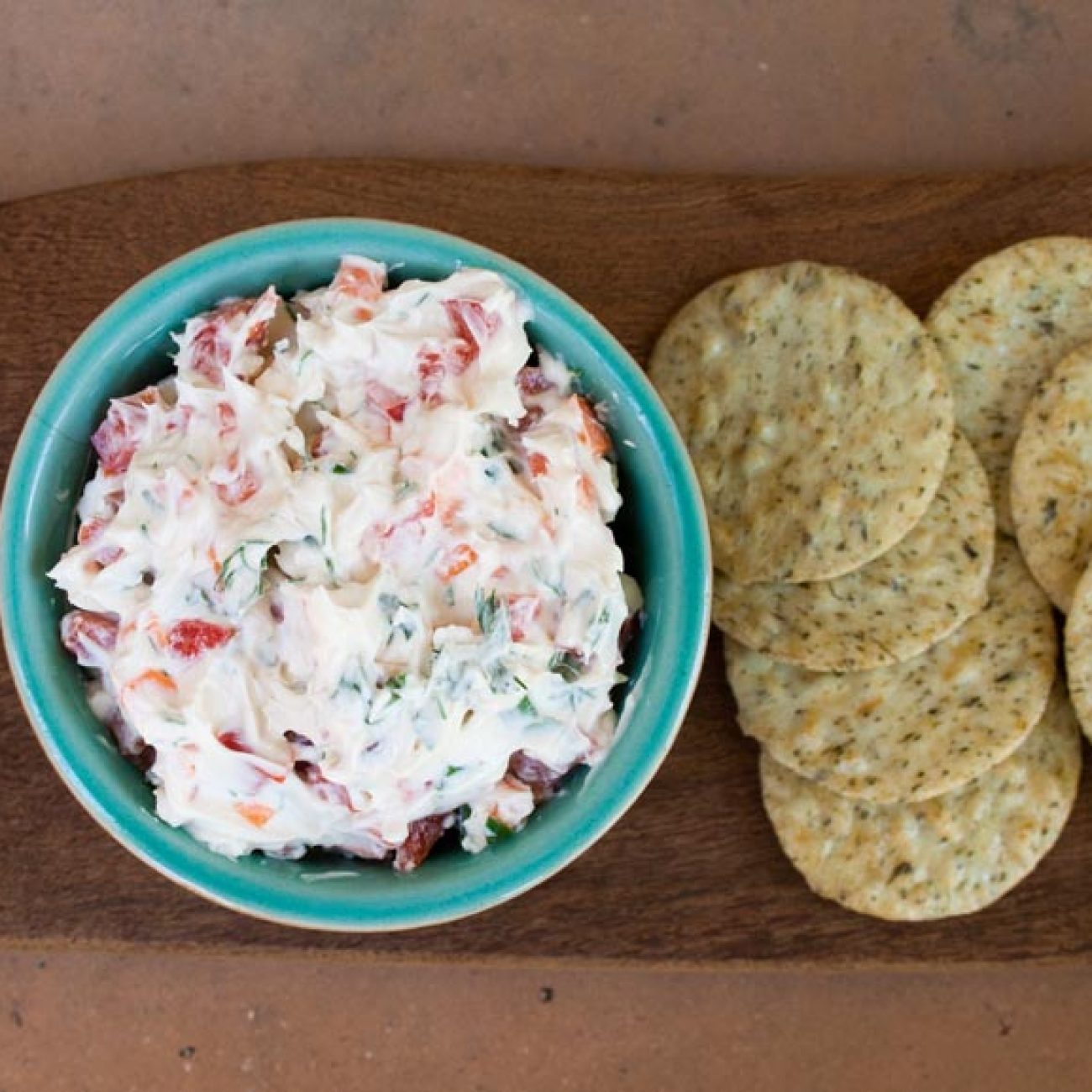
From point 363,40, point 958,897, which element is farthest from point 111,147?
point 958,897

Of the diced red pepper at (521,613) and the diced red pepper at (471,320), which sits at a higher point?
the diced red pepper at (471,320)

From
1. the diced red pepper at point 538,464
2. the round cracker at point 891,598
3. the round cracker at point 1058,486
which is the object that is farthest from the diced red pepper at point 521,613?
the round cracker at point 1058,486

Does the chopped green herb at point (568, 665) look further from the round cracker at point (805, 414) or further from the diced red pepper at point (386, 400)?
the round cracker at point (805, 414)

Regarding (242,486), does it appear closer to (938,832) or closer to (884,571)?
(884,571)

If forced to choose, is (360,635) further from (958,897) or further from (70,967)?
(70,967)

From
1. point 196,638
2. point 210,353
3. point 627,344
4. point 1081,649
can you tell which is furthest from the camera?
point 627,344

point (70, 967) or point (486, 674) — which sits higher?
point (486, 674)

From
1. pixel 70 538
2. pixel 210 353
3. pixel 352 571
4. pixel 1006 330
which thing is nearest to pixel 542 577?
pixel 352 571
